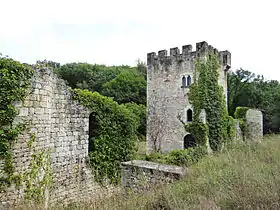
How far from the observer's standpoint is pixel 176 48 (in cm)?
1515

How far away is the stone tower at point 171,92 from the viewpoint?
1466 centimetres

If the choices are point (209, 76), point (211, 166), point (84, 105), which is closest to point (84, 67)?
Answer: point (209, 76)

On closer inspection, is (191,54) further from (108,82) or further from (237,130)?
(108,82)

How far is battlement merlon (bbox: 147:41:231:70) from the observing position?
14211mm

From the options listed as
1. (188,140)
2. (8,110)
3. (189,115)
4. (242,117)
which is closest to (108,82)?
(189,115)

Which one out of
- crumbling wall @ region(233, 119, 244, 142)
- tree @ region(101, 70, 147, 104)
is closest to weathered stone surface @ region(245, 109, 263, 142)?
crumbling wall @ region(233, 119, 244, 142)

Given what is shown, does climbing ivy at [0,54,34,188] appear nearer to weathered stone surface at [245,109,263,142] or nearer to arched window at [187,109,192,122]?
arched window at [187,109,192,122]

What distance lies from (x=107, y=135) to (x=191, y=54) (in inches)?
329

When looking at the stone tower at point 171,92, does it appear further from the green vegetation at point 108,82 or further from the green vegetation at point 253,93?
the green vegetation at point 253,93

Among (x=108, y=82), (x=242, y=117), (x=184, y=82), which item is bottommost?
(x=242, y=117)

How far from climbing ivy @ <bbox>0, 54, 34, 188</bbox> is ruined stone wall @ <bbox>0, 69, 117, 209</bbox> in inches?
5.5

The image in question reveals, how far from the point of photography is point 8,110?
17.0ft

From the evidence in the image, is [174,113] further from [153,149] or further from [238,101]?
[238,101]

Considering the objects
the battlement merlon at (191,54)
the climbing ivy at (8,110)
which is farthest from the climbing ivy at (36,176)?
the battlement merlon at (191,54)
